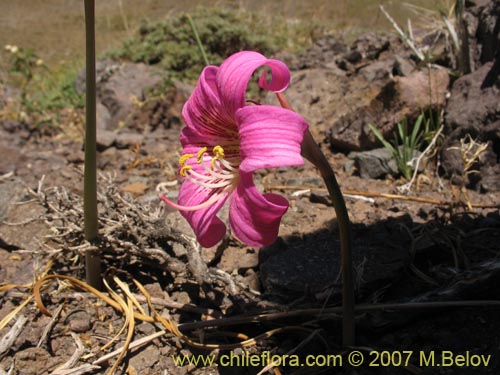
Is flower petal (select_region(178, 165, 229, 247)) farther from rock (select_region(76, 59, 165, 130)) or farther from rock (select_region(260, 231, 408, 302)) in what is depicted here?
rock (select_region(76, 59, 165, 130))

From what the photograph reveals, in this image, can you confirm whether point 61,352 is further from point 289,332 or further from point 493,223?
point 493,223

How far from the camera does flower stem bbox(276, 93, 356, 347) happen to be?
1.53 m

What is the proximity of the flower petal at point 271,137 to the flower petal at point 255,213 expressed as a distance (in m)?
0.08

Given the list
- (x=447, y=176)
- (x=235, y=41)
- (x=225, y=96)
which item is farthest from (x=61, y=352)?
(x=235, y=41)

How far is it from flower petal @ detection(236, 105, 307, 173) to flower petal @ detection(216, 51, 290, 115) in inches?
3.0

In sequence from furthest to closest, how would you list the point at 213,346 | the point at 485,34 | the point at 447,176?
the point at 485,34 → the point at 447,176 → the point at 213,346

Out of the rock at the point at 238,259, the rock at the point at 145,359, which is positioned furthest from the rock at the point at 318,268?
the rock at the point at 145,359

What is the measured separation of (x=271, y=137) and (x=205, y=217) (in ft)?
1.34

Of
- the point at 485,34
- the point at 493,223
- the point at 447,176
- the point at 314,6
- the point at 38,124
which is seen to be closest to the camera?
the point at 493,223

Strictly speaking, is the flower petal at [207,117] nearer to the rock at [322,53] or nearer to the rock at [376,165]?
the rock at [376,165]

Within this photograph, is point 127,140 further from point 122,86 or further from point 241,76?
point 241,76

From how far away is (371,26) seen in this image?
23.8 feet

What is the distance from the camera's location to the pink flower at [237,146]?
54.5 inches

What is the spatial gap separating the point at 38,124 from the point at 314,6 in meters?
5.65
